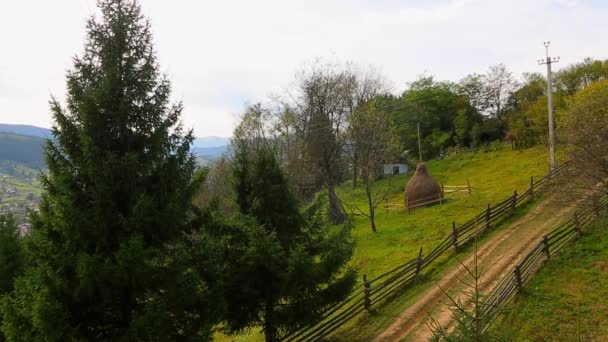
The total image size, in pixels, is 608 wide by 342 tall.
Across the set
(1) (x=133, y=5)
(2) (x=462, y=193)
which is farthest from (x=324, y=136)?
(1) (x=133, y=5)

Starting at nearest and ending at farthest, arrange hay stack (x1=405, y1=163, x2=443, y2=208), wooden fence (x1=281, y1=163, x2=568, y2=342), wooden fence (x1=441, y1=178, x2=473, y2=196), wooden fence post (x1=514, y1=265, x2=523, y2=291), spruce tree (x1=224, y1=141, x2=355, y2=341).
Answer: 1. spruce tree (x1=224, y1=141, x2=355, y2=341)
2. wooden fence post (x1=514, y1=265, x2=523, y2=291)
3. wooden fence (x1=281, y1=163, x2=568, y2=342)
4. hay stack (x1=405, y1=163, x2=443, y2=208)
5. wooden fence (x1=441, y1=178, x2=473, y2=196)

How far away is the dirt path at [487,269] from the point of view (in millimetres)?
14297

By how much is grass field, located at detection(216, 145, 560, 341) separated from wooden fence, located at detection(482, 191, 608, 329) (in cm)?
376

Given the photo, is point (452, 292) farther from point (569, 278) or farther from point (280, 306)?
point (280, 306)

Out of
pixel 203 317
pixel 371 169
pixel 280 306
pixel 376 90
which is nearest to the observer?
pixel 203 317

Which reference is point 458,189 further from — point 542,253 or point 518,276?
point 518,276

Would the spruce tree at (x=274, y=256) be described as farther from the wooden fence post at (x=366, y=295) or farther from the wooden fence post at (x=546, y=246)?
the wooden fence post at (x=546, y=246)

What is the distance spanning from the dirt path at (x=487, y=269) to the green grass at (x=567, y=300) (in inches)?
55.9

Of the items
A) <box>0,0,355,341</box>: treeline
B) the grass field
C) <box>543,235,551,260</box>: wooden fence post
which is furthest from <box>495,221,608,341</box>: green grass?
<box>0,0,355,341</box>: treeline

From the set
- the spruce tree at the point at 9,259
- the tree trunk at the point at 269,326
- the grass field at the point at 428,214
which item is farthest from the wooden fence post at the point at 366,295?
the spruce tree at the point at 9,259

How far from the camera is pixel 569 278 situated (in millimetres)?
15602

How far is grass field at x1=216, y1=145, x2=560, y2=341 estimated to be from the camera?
58.1 feet

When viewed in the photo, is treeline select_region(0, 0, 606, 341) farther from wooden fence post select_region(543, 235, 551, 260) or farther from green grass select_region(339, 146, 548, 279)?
wooden fence post select_region(543, 235, 551, 260)

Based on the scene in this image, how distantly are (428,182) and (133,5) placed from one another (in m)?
26.5
